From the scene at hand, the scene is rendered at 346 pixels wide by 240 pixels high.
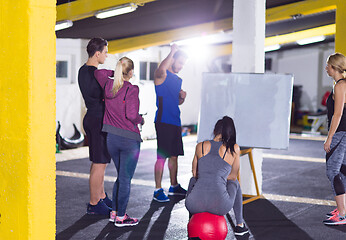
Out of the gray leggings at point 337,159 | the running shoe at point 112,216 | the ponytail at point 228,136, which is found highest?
the ponytail at point 228,136

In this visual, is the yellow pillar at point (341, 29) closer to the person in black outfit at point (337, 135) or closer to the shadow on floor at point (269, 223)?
the person in black outfit at point (337, 135)

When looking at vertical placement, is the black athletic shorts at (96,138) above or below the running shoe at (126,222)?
above

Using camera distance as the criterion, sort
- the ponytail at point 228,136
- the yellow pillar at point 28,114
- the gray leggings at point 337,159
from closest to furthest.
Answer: the yellow pillar at point 28,114 < the ponytail at point 228,136 < the gray leggings at point 337,159

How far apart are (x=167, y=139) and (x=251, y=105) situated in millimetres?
1040

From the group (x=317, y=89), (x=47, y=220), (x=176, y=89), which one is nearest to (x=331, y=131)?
(x=176, y=89)

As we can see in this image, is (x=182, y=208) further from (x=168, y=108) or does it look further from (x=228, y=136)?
(x=228, y=136)

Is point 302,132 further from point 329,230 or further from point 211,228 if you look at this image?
point 211,228

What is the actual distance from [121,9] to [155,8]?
47.7 inches

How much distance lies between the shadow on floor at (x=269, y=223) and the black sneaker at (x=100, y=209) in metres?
1.42

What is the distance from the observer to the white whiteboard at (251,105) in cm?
546

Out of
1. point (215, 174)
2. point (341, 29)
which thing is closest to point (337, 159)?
point (215, 174)

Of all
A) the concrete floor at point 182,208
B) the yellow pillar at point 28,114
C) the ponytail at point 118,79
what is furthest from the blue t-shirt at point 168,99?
the yellow pillar at point 28,114
